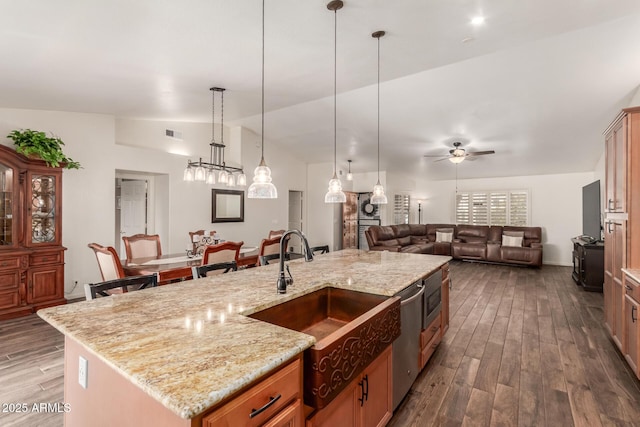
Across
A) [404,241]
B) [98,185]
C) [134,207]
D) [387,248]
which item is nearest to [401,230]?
[404,241]

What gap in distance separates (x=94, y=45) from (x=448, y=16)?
9.35 ft

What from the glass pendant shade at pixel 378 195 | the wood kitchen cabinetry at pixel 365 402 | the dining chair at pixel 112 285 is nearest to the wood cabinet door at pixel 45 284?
the dining chair at pixel 112 285

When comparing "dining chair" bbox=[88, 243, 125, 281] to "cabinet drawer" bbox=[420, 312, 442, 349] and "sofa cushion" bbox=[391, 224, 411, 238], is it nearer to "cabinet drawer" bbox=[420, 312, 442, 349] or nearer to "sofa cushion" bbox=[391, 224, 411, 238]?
"cabinet drawer" bbox=[420, 312, 442, 349]

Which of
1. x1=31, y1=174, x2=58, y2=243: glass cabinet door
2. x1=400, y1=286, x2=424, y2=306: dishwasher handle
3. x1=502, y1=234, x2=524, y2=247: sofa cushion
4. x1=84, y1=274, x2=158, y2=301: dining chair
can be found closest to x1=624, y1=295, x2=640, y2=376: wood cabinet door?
x1=400, y1=286, x2=424, y2=306: dishwasher handle

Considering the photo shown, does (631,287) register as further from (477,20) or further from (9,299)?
(9,299)

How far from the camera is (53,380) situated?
2.42 metres

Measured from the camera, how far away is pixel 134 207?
5738 millimetres

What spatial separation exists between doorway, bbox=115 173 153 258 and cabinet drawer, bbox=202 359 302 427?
556 cm

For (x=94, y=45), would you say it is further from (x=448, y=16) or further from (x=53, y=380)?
(x=448, y=16)

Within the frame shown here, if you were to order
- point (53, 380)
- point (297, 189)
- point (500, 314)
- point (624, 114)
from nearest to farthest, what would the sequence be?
point (53, 380)
point (624, 114)
point (500, 314)
point (297, 189)

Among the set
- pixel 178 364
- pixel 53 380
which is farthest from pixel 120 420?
pixel 53 380

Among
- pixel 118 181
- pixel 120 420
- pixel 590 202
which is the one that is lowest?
pixel 120 420

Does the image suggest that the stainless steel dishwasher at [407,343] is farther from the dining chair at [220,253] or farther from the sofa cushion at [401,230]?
the sofa cushion at [401,230]

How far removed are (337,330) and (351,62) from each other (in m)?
2.78
